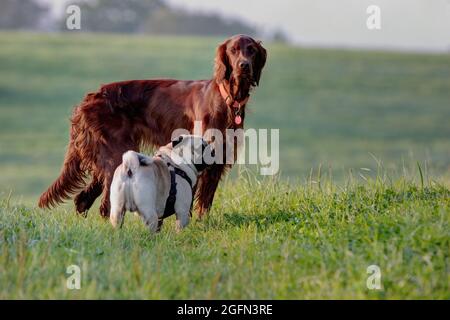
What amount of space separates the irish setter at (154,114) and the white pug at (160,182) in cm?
45

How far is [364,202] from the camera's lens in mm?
7707

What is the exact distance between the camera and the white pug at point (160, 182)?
739 centimetres

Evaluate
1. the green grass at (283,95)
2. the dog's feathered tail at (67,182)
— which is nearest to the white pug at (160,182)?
the dog's feathered tail at (67,182)

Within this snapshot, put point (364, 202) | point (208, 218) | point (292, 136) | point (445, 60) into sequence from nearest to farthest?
point (364, 202)
point (208, 218)
point (292, 136)
point (445, 60)

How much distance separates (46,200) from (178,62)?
3258cm

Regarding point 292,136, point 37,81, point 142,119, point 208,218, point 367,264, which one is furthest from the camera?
point 37,81

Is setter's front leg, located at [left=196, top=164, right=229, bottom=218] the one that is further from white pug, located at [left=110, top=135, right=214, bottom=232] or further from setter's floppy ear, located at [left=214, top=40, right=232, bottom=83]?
setter's floppy ear, located at [left=214, top=40, right=232, bottom=83]

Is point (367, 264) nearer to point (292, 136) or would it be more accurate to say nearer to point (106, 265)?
point (106, 265)

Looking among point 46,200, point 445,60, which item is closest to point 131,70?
point 445,60

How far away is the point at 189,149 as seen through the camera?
800cm

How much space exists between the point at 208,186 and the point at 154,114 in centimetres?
95
